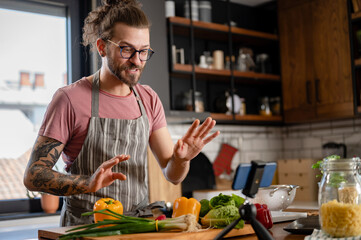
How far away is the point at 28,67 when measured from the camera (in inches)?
149

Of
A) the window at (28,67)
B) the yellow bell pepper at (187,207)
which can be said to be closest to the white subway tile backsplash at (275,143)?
the window at (28,67)

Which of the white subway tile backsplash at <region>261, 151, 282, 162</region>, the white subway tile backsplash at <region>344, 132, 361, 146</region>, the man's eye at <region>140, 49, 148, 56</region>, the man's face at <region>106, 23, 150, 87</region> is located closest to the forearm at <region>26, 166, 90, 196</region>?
the man's face at <region>106, 23, 150, 87</region>

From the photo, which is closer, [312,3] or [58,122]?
[58,122]

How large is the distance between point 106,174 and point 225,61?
3276 millimetres

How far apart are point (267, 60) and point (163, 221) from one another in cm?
375

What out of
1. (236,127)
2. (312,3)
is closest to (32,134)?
(236,127)

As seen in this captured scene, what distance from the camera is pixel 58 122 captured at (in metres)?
2.08

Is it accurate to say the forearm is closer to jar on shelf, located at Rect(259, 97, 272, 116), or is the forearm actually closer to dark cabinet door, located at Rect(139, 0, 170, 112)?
dark cabinet door, located at Rect(139, 0, 170, 112)

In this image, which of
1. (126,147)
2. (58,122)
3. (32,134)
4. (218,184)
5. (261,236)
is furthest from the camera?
(218,184)

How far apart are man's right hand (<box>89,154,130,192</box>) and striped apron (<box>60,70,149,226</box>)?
40cm

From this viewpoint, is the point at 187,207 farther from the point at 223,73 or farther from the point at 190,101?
the point at 223,73

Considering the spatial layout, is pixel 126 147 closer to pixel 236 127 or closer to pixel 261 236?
pixel 261 236

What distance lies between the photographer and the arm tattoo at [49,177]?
1.90 meters

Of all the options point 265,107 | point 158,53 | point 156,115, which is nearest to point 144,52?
point 156,115
